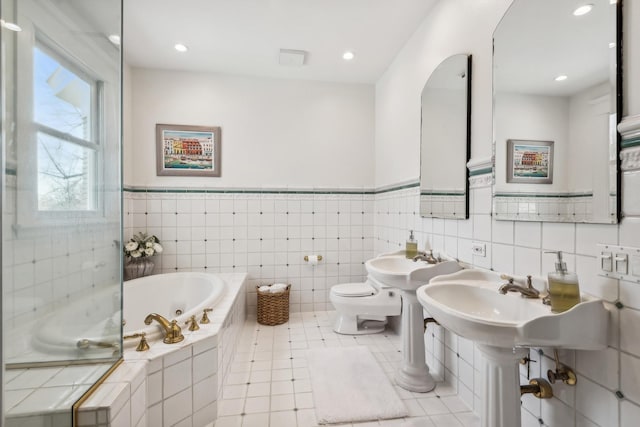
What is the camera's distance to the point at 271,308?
8.80ft

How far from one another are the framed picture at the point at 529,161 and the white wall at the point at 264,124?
182cm

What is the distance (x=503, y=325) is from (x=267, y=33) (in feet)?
7.85

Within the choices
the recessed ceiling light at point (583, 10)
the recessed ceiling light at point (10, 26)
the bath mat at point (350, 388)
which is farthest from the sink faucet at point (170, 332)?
the recessed ceiling light at point (583, 10)

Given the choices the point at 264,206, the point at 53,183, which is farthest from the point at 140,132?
the point at 53,183

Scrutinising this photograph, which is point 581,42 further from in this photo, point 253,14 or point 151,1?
point 151,1

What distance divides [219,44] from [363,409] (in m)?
2.81

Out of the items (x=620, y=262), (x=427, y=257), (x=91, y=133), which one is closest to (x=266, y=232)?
(x=427, y=257)

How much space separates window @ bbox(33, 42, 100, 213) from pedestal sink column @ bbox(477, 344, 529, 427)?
1598mm

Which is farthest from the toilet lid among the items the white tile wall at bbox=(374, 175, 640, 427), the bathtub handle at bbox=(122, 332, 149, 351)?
the bathtub handle at bbox=(122, 332, 149, 351)

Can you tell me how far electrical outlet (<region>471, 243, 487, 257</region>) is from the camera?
1470mm

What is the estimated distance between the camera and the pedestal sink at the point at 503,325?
87 centimetres

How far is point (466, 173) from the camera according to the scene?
5.30 ft

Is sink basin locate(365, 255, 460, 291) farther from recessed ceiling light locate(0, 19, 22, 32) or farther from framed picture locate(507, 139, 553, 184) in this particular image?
recessed ceiling light locate(0, 19, 22, 32)

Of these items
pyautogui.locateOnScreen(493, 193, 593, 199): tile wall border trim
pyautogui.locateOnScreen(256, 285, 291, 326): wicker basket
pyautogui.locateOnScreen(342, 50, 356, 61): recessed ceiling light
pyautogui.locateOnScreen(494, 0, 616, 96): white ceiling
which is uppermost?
pyautogui.locateOnScreen(342, 50, 356, 61): recessed ceiling light
